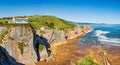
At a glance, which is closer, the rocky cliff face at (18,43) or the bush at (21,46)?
the rocky cliff face at (18,43)

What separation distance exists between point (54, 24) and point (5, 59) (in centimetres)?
11856

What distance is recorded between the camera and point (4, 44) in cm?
6544

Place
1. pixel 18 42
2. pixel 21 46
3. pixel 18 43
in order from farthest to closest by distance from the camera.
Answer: pixel 18 42
pixel 18 43
pixel 21 46

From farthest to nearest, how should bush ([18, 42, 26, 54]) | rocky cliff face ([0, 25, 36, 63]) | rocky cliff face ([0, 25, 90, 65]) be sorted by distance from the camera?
bush ([18, 42, 26, 54])
rocky cliff face ([0, 25, 36, 63])
rocky cliff face ([0, 25, 90, 65])

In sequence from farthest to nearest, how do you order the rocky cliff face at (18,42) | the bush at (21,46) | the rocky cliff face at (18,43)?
the bush at (21,46)
the rocky cliff face at (18,42)
the rocky cliff face at (18,43)

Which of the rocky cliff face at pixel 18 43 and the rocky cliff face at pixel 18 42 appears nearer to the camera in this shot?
the rocky cliff face at pixel 18 43

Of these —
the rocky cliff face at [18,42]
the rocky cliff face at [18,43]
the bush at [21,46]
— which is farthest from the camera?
the bush at [21,46]

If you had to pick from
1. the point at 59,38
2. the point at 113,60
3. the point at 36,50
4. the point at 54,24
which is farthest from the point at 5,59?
the point at 54,24

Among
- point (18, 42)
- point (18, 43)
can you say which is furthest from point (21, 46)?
point (18, 42)

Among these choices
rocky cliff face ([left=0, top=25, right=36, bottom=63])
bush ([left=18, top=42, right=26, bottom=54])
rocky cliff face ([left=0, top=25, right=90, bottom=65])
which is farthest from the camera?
bush ([left=18, top=42, right=26, bottom=54])

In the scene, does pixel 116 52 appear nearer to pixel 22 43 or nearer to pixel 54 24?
pixel 22 43

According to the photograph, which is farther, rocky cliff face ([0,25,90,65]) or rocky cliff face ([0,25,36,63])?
rocky cliff face ([0,25,36,63])

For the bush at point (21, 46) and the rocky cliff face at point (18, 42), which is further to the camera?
the bush at point (21, 46)

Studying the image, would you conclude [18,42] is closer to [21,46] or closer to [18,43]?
[18,43]
